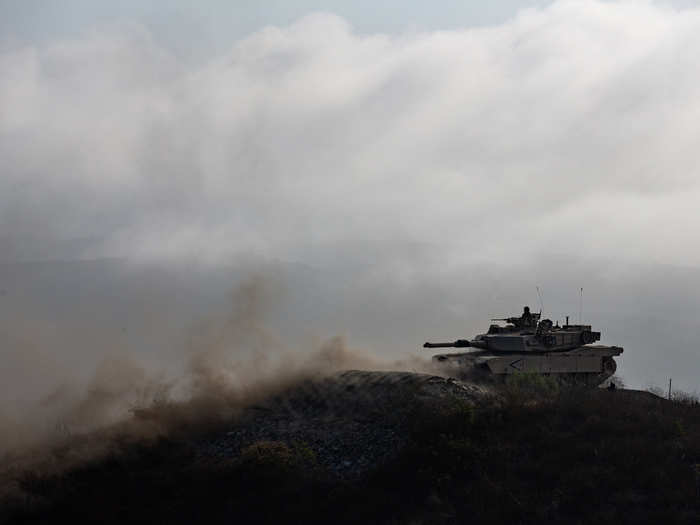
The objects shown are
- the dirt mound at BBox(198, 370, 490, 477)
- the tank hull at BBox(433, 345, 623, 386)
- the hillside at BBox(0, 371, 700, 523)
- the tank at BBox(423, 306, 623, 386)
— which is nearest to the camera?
the hillside at BBox(0, 371, 700, 523)

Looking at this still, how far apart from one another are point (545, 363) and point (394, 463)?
11575mm

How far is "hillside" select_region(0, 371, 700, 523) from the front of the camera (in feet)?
83.1

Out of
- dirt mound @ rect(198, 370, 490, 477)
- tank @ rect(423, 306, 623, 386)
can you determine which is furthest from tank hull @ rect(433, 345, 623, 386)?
dirt mound @ rect(198, 370, 490, 477)

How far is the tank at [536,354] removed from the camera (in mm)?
36312

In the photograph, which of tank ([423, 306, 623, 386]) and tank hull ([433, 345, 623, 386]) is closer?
tank hull ([433, 345, 623, 386])

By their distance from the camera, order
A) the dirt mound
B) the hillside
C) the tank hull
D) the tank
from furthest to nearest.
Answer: the tank, the tank hull, the dirt mound, the hillside

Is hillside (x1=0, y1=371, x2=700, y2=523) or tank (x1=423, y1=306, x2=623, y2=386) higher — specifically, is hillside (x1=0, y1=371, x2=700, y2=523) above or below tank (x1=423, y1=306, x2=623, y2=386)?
below

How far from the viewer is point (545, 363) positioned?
37.3m

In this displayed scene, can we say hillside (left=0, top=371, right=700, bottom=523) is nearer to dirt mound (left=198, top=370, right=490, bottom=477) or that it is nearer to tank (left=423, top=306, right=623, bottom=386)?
dirt mound (left=198, top=370, right=490, bottom=477)

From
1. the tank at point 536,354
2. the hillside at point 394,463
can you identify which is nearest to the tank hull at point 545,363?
the tank at point 536,354

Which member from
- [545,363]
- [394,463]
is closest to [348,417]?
[394,463]

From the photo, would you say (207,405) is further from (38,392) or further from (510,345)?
(38,392)

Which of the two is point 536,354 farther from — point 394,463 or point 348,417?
point 394,463

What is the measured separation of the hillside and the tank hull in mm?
2386
